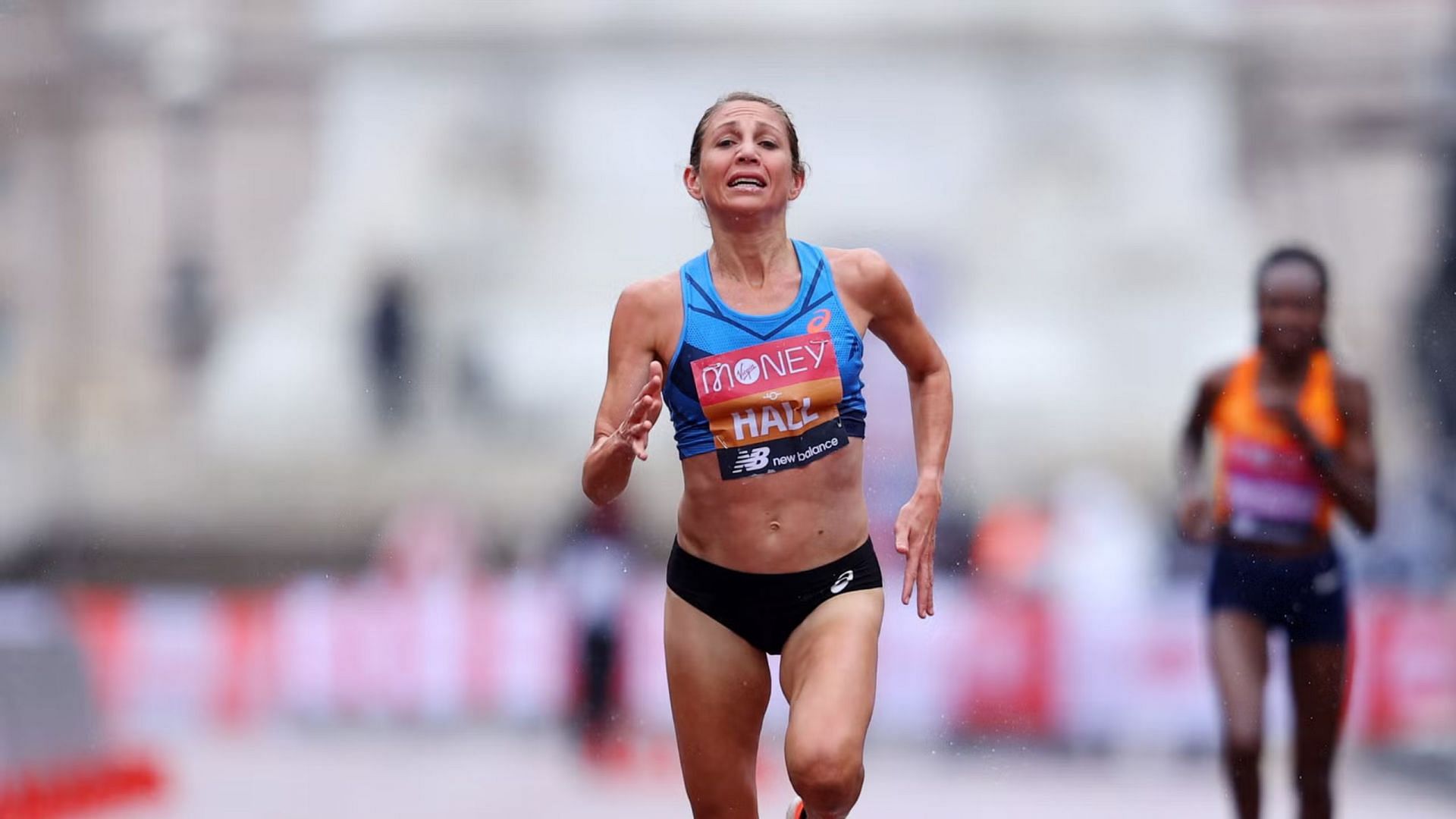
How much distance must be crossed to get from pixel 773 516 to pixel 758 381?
12.0 inches

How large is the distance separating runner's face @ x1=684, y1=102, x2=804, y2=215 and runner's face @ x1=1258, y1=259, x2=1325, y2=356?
192 cm

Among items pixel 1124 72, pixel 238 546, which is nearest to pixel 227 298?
pixel 238 546

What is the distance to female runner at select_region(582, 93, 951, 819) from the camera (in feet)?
10.9

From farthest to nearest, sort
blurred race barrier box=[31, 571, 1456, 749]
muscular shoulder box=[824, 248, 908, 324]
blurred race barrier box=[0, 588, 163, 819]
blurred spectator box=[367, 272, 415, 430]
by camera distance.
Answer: blurred race barrier box=[31, 571, 1456, 749]
blurred race barrier box=[0, 588, 163, 819]
blurred spectator box=[367, 272, 415, 430]
muscular shoulder box=[824, 248, 908, 324]

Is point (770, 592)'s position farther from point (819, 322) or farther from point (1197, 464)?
point (1197, 464)

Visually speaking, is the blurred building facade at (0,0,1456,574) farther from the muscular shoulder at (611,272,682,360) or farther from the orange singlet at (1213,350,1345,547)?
the muscular shoulder at (611,272,682,360)

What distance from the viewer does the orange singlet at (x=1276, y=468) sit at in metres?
4.43

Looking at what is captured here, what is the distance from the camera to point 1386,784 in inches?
222

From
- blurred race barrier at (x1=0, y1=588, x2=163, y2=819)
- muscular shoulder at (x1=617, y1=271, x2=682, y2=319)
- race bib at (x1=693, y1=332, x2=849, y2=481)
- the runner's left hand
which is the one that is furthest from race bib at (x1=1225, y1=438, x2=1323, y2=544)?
blurred race barrier at (x1=0, y1=588, x2=163, y2=819)

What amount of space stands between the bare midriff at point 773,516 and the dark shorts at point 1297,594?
5.49ft

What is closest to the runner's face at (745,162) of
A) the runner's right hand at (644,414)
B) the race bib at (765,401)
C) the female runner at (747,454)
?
the female runner at (747,454)

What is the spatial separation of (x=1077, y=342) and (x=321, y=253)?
4938 millimetres

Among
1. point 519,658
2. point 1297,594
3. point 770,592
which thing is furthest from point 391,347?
point 1297,594

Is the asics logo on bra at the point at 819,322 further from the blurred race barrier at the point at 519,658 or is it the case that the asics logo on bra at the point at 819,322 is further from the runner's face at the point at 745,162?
the blurred race barrier at the point at 519,658
